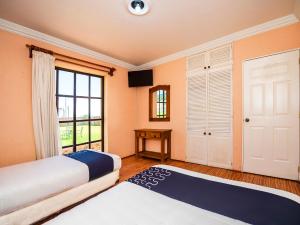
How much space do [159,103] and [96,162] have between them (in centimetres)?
240

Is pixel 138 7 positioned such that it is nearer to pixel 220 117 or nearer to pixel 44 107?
pixel 44 107

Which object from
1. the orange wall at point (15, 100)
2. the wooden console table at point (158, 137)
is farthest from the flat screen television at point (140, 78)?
the orange wall at point (15, 100)

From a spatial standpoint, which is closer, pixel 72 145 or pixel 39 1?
pixel 39 1

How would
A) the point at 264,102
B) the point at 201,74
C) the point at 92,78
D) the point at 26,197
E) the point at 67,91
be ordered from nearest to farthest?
the point at 26,197 < the point at 264,102 < the point at 67,91 < the point at 201,74 < the point at 92,78

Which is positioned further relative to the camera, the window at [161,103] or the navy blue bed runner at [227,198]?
the window at [161,103]

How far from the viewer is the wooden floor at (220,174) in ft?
7.91

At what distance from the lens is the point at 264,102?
276 centimetres

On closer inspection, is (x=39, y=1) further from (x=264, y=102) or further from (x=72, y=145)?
(x=264, y=102)

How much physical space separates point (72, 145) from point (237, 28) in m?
3.88

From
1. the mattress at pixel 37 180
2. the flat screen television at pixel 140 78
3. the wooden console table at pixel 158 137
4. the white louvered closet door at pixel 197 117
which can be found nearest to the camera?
the mattress at pixel 37 180

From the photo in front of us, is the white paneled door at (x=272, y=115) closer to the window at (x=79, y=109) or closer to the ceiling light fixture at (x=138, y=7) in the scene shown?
the ceiling light fixture at (x=138, y=7)

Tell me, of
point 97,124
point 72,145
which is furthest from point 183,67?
point 72,145

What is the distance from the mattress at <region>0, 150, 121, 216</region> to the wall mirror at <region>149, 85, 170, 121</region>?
7.94ft

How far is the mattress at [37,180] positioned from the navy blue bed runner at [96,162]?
3.2 inches
